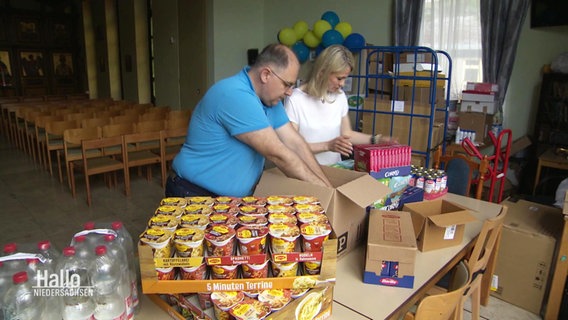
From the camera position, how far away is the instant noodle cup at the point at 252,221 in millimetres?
1098

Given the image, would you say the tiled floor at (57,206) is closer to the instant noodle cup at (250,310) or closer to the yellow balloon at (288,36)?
the instant noodle cup at (250,310)

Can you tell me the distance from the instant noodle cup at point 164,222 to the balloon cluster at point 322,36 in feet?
14.1

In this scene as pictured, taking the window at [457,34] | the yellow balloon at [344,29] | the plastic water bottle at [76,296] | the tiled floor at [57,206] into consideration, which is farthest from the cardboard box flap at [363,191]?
the yellow balloon at [344,29]

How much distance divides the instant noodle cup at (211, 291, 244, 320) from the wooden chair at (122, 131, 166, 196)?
3832 millimetres

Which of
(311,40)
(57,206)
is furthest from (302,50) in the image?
(57,206)

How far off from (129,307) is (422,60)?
423 centimetres

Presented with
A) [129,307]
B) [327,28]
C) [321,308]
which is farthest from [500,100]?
[129,307]

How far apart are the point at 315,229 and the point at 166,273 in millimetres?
405

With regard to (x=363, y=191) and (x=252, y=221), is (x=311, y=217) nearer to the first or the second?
(x=252, y=221)

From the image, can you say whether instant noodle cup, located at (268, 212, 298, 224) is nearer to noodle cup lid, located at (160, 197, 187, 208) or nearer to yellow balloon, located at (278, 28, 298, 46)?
noodle cup lid, located at (160, 197, 187, 208)

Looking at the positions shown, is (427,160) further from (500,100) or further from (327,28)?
(327,28)

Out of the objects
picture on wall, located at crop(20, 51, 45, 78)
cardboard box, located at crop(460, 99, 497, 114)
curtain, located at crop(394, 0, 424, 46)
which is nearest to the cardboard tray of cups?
cardboard box, located at crop(460, 99, 497, 114)

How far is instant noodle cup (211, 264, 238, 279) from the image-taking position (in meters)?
1.03

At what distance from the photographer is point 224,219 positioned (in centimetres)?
113
